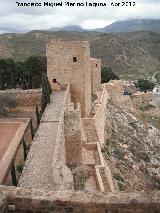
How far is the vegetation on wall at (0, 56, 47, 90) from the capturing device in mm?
31984

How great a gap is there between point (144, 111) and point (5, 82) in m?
18.4

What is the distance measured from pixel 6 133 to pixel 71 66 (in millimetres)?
5433

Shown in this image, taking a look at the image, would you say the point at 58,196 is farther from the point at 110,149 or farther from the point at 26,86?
the point at 26,86

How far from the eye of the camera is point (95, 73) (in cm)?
2886

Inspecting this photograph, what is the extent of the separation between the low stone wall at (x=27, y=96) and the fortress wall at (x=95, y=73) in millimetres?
5044

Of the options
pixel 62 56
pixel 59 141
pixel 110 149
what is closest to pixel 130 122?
pixel 110 149

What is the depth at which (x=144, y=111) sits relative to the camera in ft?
143

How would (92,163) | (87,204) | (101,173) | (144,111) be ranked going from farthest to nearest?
(144,111) < (92,163) < (101,173) < (87,204)

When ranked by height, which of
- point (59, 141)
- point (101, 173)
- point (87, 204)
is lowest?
point (101, 173)

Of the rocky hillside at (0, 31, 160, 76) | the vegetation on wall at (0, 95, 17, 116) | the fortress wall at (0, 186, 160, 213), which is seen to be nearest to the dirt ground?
the vegetation on wall at (0, 95, 17, 116)

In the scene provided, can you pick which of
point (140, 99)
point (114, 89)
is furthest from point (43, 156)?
point (140, 99)

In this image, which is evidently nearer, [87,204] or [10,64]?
[87,204]

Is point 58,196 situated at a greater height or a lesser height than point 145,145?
greater

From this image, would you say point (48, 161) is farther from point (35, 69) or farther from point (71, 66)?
point (35, 69)
